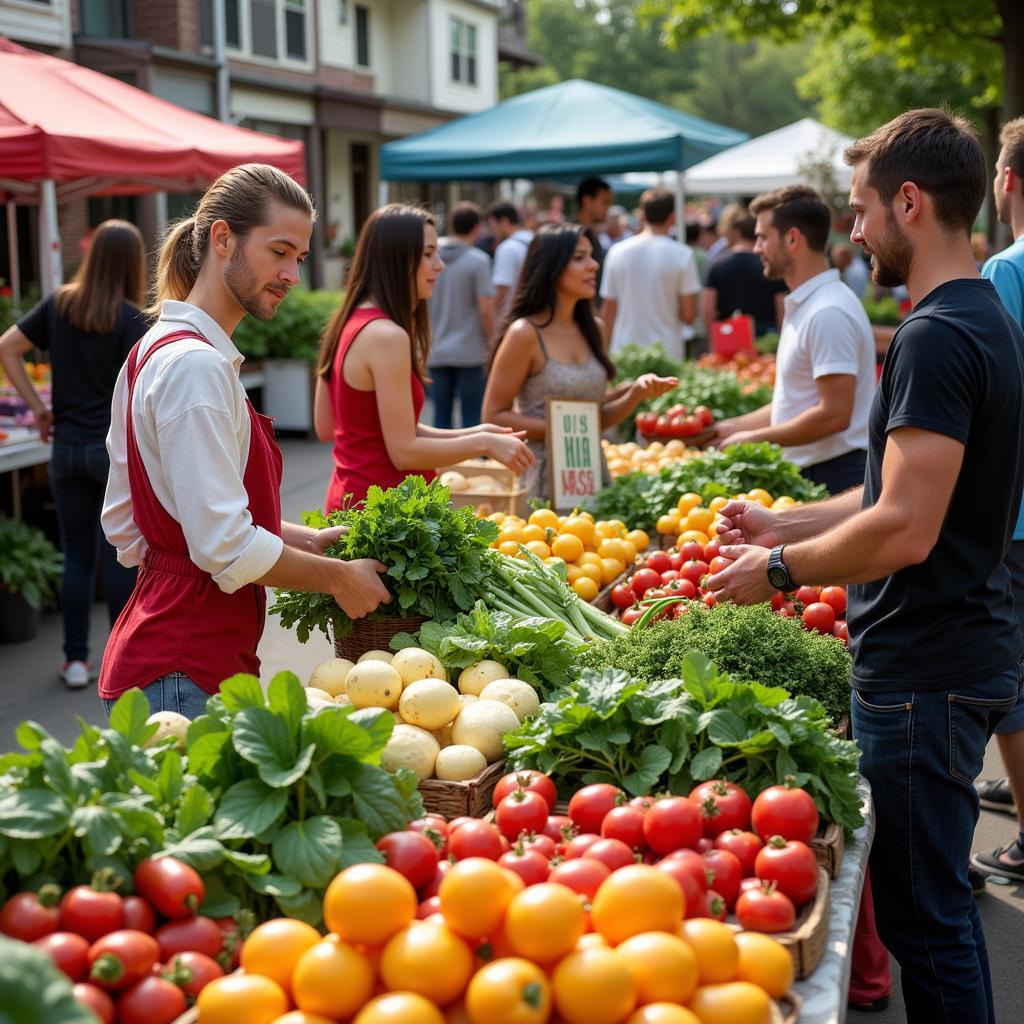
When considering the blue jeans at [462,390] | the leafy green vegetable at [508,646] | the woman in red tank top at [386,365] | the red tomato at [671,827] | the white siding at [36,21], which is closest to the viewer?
the red tomato at [671,827]

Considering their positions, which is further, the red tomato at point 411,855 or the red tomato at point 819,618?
the red tomato at point 819,618

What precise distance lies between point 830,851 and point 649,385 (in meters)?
3.26

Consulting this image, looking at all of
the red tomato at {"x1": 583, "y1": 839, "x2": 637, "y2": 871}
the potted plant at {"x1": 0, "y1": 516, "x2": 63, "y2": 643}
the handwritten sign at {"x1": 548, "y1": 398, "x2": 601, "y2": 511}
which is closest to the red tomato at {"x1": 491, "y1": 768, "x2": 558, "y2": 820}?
the red tomato at {"x1": 583, "y1": 839, "x2": 637, "y2": 871}

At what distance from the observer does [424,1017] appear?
5.41ft

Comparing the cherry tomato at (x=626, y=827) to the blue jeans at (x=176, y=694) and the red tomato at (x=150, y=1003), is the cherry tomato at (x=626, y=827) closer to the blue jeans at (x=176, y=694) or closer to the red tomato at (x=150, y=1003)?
the red tomato at (x=150, y=1003)

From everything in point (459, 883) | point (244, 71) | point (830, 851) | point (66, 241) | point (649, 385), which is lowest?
point (830, 851)

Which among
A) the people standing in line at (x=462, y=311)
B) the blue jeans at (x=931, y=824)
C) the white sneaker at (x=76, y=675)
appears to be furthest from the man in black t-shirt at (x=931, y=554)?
the people standing in line at (x=462, y=311)

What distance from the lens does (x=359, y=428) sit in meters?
4.38

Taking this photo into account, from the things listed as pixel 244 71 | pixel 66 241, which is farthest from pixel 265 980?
pixel 244 71

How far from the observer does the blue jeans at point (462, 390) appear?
34.6 feet

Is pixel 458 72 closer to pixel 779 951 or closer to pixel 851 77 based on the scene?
pixel 851 77

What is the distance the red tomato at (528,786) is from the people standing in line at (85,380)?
4.14 metres

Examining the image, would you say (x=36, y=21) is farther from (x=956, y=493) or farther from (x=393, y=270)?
(x=956, y=493)

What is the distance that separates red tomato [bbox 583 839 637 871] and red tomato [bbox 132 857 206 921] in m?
0.64
